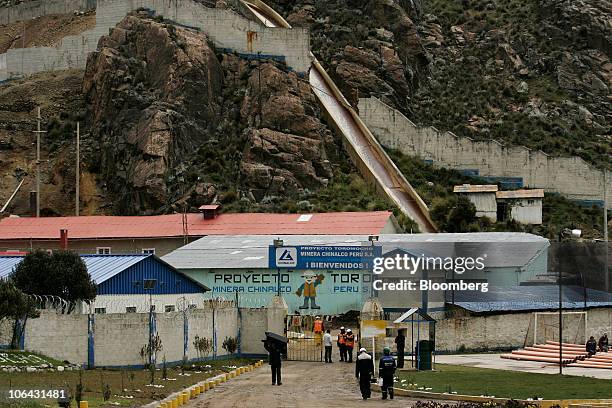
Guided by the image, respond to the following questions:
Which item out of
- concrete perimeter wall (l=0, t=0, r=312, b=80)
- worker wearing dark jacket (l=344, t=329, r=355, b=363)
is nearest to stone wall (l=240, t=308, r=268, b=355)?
worker wearing dark jacket (l=344, t=329, r=355, b=363)

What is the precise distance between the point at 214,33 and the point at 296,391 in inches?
2191

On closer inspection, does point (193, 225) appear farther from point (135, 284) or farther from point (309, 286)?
point (135, 284)

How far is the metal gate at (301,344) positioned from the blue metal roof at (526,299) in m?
5.35

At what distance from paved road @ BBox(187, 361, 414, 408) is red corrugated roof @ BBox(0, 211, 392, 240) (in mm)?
26402

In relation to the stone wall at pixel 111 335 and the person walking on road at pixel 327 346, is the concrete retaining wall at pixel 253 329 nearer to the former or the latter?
the person walking on road at pixel 327 346

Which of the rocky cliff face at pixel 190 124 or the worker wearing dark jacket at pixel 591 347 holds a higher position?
the rocky cliff face at pixel 190 124

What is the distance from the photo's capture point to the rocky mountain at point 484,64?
99.6m

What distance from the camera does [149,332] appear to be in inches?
1759

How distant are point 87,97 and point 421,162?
23084 millimetres

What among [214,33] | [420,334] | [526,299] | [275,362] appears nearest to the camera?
[275,362]

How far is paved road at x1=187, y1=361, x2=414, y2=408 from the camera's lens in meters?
35.8

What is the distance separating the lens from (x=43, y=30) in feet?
360

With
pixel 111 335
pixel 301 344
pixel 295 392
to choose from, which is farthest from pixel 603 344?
pixel 111 335

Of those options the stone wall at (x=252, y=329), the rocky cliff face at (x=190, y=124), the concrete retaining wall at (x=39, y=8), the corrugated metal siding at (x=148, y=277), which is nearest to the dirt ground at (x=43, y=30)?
the concrete retaining wall at (x=39, y=8)
